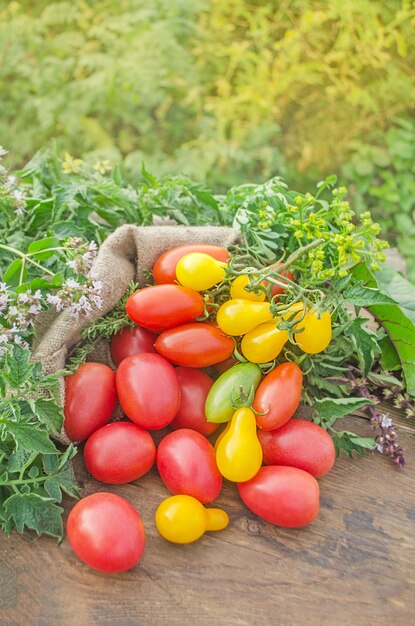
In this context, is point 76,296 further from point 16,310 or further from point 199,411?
point 199,411

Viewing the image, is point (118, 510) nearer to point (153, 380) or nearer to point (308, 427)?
point (153, 380)

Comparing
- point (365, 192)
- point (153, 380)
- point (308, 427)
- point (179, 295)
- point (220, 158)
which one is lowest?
point (365, 192)

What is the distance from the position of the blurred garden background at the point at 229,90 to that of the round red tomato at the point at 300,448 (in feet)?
6.61

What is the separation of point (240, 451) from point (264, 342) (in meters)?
0.23

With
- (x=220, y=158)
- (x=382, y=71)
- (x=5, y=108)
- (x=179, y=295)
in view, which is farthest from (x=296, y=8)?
(x=179, y=295)

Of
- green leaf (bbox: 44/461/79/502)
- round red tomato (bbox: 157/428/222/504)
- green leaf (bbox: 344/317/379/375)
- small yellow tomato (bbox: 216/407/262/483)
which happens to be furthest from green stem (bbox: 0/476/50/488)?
green leaf (bbox: 344/317/379/375)

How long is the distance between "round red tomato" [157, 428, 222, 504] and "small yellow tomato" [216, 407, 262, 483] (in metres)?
0.02

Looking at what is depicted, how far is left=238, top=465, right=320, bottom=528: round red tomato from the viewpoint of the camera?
1.24 metres

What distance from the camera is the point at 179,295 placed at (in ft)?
4.61

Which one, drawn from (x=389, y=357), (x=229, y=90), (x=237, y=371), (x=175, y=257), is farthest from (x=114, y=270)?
(x=229, y=90)

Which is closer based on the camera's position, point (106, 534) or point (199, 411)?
point (106, 534)

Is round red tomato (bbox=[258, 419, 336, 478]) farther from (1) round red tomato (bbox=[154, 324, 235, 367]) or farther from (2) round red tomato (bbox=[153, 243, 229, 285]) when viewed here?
(2) round red tomato (bbox=[153, 243, 229, 285])

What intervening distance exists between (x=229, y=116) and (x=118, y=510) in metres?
2.63

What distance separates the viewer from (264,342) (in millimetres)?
1347
